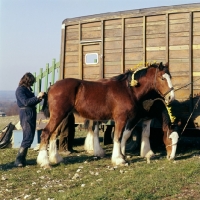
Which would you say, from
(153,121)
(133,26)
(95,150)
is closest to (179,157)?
(153,121)

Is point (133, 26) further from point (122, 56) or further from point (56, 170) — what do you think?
point (56, 170)

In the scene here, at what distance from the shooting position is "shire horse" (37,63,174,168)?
970 cm

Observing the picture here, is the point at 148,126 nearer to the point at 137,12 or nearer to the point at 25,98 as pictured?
the point at 137,12

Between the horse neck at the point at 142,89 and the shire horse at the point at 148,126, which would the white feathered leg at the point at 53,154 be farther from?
the horse neck at the point at 142,89

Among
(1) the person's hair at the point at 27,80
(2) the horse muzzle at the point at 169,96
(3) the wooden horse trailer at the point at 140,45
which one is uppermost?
(3) the wooden horse trailer at the point at 140,45

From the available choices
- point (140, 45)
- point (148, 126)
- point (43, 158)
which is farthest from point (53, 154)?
point (140, 45)

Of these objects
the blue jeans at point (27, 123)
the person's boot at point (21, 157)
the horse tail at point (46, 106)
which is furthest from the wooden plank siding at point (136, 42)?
the person's boot at point (21, 157)

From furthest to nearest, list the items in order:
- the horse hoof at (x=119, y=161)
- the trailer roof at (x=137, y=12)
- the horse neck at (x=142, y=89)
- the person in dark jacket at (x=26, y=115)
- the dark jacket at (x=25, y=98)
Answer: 1. the trailer roof at (x=137, y=12)
2. the horse neck at (x=142, y=89)
3. the person in dark jacket at (x=26, y=115)
4. the dark jacket at (x=25, y=98)
5. the horse hoof at (x=119, y=161)

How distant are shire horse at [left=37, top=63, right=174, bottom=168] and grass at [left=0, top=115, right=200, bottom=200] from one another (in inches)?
26.7

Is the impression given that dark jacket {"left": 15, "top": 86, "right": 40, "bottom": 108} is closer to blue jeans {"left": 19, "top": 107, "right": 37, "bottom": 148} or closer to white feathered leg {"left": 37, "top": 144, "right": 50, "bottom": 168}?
blue jeans {"left": 19, "top": 107, "right": 37, "bottom": 148}

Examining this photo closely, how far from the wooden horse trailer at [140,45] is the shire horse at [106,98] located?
3.42ft

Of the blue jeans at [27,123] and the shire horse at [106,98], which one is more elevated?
the shire horse at [106,98]

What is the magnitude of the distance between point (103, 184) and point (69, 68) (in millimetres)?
5562

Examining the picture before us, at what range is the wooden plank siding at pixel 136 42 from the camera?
10516 mm
